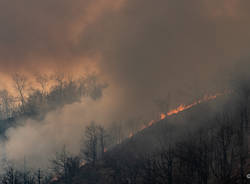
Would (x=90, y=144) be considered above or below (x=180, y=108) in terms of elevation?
below

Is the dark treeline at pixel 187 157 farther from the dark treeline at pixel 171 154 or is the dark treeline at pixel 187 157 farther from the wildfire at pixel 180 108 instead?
the wildfire at pixel 180 108

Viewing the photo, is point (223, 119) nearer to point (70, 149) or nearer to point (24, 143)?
point (70, 149)

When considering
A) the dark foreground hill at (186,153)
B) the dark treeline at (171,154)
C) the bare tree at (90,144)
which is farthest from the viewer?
the bare tree at (90,144)

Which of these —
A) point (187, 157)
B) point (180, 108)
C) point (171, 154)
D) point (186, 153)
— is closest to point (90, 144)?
point (171, 154)

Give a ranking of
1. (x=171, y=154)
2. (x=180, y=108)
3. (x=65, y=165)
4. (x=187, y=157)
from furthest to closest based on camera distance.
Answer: (x=180, y=108), (x=65, y=165), (x=171, y=154), (x=187, y=157)

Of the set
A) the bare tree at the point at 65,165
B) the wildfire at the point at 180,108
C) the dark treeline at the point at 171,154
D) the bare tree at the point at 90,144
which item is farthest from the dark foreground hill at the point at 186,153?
the wildfire at the point at 180,108

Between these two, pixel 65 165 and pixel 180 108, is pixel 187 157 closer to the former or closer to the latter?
pixel 65 165

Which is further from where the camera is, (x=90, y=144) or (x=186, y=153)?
(x=90, y=144)

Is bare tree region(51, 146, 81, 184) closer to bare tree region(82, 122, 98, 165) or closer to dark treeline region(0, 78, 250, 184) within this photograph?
dark treeline region(0, 78, 250, 184)

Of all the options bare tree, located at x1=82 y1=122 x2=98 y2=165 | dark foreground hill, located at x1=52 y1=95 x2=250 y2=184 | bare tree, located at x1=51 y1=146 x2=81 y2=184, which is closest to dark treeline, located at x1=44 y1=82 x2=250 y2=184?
dark foreground hill, located at x1=52 y1=95 x2=250 y2=184

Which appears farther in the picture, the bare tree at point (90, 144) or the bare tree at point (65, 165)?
the bare tree at point (90, 144)

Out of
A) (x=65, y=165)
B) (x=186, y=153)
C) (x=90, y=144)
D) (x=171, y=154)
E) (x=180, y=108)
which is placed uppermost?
(x=180, y=108)

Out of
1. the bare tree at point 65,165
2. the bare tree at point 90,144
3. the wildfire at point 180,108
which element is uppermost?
the wildfire at point 180,108

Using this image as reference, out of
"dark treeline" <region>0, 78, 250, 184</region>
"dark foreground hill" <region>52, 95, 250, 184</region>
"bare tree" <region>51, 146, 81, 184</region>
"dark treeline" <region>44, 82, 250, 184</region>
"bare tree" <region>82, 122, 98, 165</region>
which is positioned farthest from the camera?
"bare tree" <region>82, 122, 98, 165</region>
